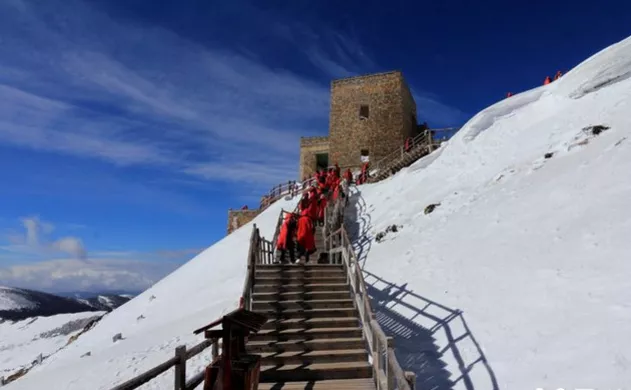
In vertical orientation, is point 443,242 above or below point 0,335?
above

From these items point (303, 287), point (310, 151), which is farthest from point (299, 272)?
point (310, 151)

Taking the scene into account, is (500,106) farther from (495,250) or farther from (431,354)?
(431,354)

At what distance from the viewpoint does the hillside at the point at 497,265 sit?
6.82 metres

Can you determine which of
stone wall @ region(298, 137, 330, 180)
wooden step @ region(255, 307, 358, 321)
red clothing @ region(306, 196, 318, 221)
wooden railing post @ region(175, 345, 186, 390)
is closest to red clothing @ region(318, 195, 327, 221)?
red clothing @ region(306, 196, 318, 221)

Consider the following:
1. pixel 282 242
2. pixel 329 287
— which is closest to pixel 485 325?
pixel 329 287

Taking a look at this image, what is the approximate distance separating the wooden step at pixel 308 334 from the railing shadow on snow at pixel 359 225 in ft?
18.4

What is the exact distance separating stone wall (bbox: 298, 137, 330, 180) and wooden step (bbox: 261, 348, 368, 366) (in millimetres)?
30939

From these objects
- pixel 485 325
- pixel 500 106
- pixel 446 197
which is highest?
pixel 500 106

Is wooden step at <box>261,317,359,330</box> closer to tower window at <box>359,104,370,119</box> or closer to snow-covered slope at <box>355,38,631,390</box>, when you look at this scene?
snow-covered slope at <box>355,38,631,390</box>

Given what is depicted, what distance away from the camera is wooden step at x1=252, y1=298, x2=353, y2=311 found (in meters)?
9.80

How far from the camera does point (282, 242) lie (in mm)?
13828

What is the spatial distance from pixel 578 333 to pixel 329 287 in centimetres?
554

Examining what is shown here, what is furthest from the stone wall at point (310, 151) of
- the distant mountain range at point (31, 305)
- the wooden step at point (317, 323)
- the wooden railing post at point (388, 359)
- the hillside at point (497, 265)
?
the distant mountain range at point (31, 305)

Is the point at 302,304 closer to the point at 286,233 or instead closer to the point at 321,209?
the point at 286,233
